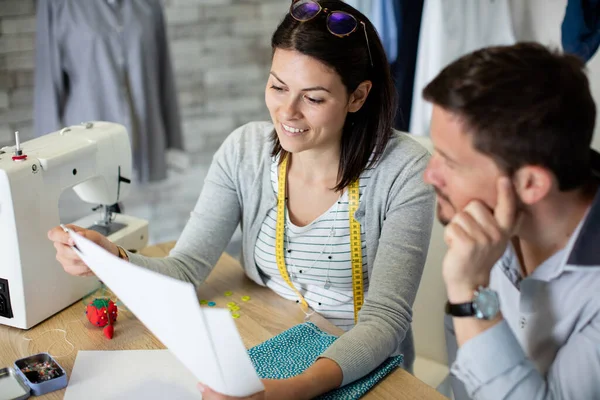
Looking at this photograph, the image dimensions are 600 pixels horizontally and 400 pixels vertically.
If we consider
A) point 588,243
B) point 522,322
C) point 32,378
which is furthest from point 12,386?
point 588,243

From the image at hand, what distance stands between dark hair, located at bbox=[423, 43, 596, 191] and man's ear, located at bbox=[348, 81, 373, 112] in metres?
0.57

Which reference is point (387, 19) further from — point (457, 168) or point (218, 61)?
point (457, 168)

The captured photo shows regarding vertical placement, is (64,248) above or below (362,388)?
above

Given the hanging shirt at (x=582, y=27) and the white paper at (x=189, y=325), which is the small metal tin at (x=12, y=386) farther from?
the hanging shirt at (x=582, y=27)

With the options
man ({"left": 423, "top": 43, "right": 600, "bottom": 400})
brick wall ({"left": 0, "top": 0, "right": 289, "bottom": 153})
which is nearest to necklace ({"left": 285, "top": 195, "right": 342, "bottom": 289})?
man ({"left": 423, "top": 43, "right": 600, "bottom": 400})

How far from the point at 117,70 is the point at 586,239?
238 centimetres

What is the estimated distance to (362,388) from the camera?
1.25 meters

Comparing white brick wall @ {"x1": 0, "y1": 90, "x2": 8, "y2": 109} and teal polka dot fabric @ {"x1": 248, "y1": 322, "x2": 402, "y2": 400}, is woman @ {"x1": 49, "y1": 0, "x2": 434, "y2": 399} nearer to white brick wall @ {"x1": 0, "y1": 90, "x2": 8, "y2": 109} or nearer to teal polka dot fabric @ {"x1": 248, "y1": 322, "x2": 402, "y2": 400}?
teal polka dot fabric @ {"x1": 248, "y1": 322, "x2": 402, "y2": 400}

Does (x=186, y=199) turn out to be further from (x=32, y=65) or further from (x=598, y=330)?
(x=598, y=330)

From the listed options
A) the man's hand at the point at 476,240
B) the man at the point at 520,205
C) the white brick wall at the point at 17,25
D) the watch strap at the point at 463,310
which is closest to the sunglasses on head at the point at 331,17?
the man at the point at 520,205

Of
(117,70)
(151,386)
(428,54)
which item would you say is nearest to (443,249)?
(151,386)

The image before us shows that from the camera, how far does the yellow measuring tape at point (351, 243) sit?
63.9 inches

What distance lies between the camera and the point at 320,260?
5.40 feet

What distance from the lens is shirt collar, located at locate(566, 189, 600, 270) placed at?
1.00 m
